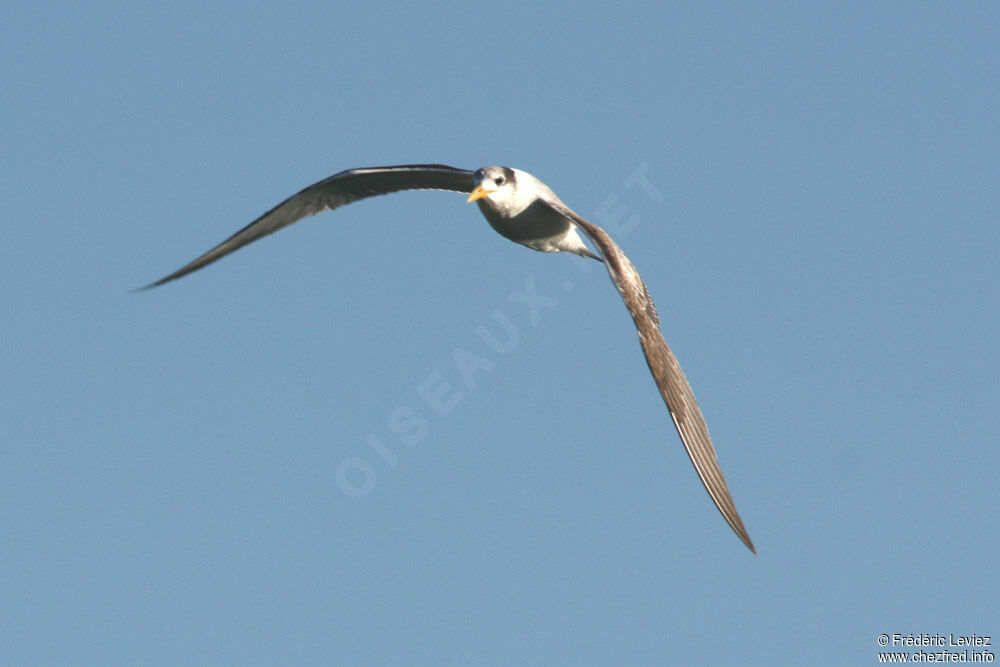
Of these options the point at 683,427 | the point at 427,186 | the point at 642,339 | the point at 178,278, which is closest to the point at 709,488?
the point at 683,427

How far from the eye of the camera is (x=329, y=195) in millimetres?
19312

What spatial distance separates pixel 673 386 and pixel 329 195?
833 cm

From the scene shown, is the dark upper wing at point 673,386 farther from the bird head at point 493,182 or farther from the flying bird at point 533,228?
the bird head at point 493,182

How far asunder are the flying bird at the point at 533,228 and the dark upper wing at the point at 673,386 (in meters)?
0.01

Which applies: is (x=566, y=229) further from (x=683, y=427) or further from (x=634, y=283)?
(x=683, y=427)

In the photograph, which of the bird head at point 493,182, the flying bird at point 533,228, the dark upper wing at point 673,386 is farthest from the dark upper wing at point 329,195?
the dark upper wing at point 673,386

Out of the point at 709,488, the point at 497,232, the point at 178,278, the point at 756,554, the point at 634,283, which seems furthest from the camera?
the point at 178,278

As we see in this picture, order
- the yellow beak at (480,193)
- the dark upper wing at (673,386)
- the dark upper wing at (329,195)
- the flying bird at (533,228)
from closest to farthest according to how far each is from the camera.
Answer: the dark upper wing at (673,386)
the flying bird at (533,228)
the yellow beak at (480,193)
the dark upper wing at (329,195)

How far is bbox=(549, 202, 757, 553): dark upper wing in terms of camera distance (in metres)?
13.0

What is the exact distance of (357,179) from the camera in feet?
62.3

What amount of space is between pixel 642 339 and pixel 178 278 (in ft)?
30.0

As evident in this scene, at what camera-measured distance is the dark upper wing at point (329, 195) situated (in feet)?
61.2

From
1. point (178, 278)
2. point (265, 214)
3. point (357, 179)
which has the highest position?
point (357, 179)

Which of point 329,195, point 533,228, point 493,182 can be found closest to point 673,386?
point 533,228
